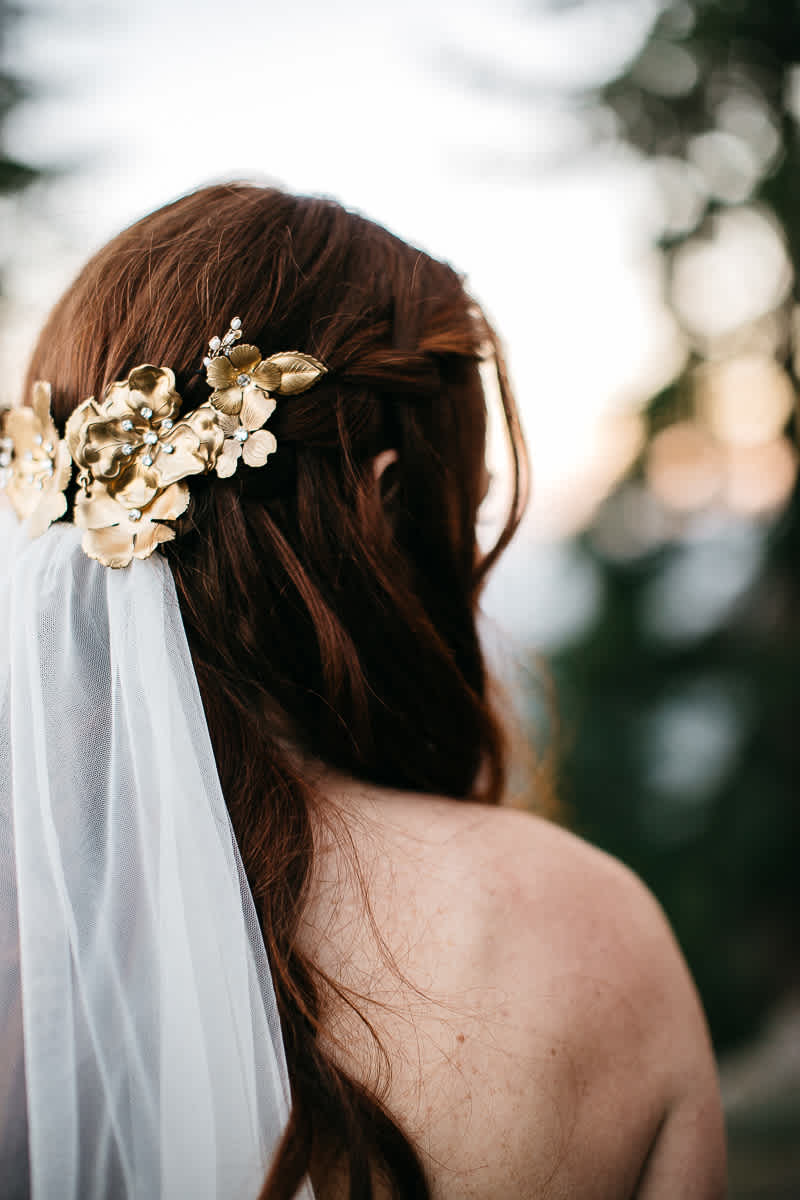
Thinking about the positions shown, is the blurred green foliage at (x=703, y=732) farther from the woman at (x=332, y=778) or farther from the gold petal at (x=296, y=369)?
the gold petal at (x=296, y=369)

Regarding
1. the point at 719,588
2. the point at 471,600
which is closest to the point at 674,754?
the point at 719,588

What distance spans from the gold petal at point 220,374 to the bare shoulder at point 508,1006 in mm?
534

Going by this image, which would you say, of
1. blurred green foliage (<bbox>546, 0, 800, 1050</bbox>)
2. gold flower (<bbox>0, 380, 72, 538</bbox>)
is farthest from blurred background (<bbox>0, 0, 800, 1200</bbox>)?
gold flower (<bbox>0, 380, 72, 538</bbox>)

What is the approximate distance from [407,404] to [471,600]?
0.35 m

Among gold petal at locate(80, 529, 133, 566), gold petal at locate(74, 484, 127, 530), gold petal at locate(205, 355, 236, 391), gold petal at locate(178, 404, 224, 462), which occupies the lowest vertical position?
gold petal at locate(80, 529, 133, 566)

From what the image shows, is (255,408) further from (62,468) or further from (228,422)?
(62,468)

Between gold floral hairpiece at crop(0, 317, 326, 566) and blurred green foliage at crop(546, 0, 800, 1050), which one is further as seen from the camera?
blurred green foliage at crop(546, 0, 800, 1050)

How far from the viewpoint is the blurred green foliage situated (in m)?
3.07

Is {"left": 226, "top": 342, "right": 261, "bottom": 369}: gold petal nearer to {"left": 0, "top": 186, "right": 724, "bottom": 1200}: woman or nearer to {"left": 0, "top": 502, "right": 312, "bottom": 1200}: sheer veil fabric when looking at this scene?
{"left": 0, "top": 186, "right": 724, "bottom": 1200}: woman

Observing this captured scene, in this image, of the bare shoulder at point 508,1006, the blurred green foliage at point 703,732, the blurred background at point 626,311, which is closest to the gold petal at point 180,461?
the bare shoulder at point 508,1006

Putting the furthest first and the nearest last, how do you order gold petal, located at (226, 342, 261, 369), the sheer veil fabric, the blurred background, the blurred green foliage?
the blurred green foliage → the blurred background → gold petal, located at (226, 342, 261, 369) → the sheer veil fabric

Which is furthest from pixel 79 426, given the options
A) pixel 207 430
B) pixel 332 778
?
pixel 332 778

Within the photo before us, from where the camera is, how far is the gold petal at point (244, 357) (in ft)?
3.05

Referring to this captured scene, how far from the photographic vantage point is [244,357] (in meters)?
0.94
